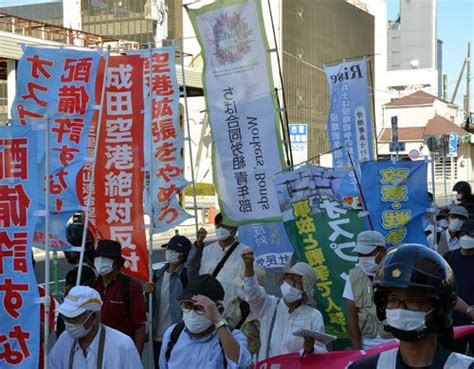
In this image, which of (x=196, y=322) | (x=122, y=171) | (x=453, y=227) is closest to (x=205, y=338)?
(x=196, y=322)

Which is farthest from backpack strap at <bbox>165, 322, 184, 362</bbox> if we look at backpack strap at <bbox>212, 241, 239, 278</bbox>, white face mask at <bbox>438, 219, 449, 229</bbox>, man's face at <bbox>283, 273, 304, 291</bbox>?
white face mask at <bbox>438, 219, 449, 229</bbox>

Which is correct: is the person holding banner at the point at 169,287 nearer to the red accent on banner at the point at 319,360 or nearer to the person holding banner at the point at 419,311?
the red accent on banner at the point at 319,360

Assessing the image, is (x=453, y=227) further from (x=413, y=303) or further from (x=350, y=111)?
(x=413, y=303)

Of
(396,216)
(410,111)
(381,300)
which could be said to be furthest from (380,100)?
A: (381,300)

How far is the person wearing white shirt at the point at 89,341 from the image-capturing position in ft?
13.6

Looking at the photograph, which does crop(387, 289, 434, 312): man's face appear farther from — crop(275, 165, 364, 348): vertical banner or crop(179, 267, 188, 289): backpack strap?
crop(179, 267, 188, 289): backpack strap

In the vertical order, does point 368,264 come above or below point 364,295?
above

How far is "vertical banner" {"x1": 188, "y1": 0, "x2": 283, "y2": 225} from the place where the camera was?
7000mm

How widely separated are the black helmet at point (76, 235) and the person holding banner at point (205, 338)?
286 centimetres

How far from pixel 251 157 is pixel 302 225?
4.14 feet

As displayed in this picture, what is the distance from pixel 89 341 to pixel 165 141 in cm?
352

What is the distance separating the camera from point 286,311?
196 inches

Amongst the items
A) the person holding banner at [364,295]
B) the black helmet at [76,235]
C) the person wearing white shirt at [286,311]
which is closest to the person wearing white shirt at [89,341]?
the person wearing white shirt at [286,311]

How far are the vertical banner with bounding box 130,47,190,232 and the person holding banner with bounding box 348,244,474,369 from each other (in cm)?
514
